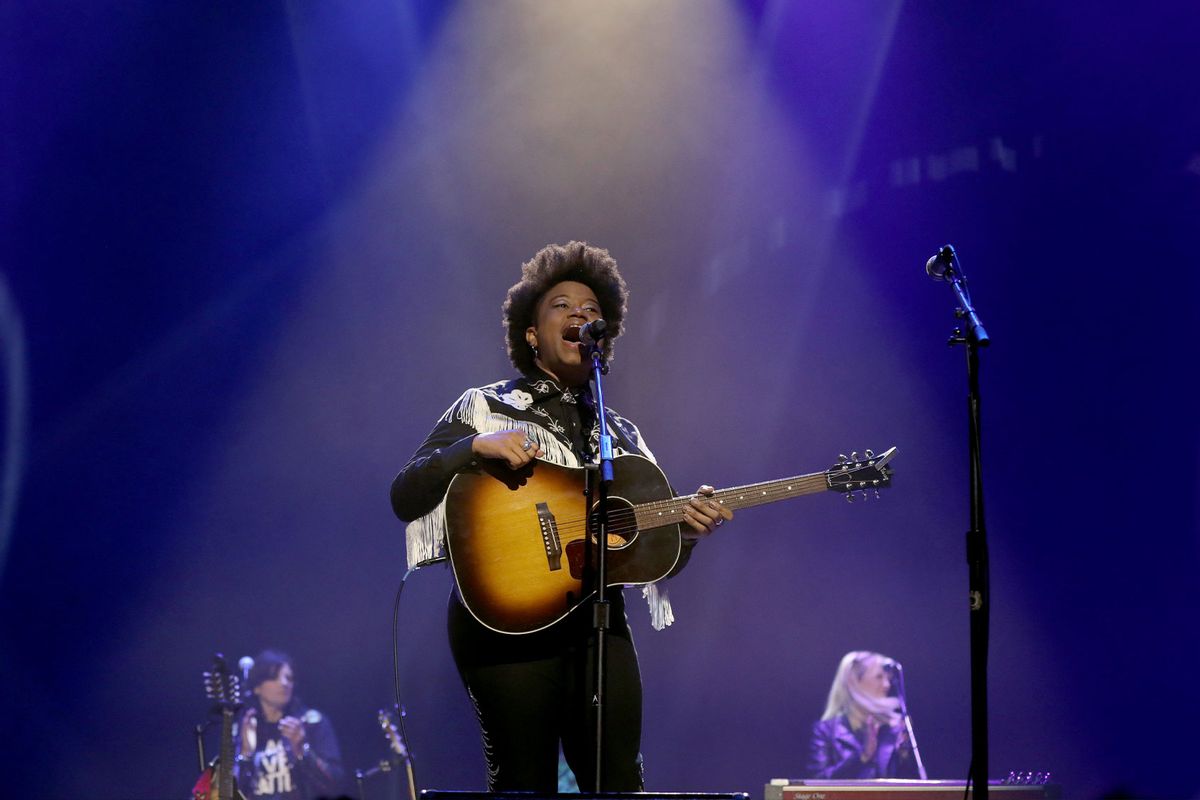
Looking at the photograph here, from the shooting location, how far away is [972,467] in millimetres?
2982

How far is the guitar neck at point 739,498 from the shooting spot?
336 cm

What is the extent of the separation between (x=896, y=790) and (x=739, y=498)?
4.46ft

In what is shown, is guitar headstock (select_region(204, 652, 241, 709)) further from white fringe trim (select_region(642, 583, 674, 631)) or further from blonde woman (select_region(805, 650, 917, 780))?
white fringe trim (select_region(642, 583, 674, 631))

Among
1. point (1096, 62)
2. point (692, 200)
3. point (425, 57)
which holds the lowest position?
point (692, 200)

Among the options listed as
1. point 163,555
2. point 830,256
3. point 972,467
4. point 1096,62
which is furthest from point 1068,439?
point 163,555

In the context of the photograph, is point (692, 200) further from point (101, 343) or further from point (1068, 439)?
point (101, 343)

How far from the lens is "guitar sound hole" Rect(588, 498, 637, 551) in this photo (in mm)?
3328

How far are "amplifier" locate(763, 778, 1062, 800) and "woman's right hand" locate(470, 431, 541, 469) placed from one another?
71.6 inches

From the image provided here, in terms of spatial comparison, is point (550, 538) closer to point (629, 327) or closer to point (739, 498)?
point (739, 498)

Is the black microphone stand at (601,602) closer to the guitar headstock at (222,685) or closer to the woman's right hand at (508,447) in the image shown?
the woman's right hand at (508,447)

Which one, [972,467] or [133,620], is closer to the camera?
[972,467]

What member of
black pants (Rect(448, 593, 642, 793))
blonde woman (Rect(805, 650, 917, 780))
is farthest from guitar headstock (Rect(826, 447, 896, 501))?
blonde woman (Rect(805, 650, 917, 780))

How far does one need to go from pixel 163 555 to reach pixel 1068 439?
5.60 m

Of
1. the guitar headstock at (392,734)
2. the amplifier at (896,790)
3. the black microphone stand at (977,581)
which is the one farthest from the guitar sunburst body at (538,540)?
the guitar headstock at (392,734)
